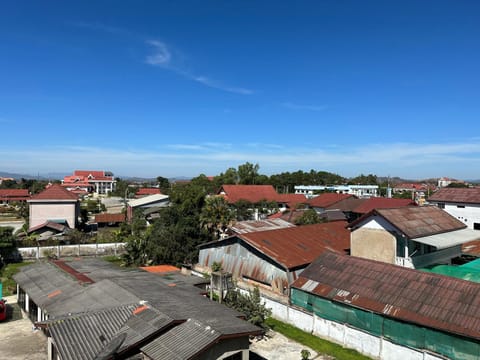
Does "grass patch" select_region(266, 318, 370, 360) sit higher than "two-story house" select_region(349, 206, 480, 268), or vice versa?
"two-story house" select_region(349, 206, 480, 268)

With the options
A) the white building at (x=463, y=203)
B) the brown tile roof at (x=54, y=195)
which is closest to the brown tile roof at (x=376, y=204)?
the white building at (x=463, y=203)

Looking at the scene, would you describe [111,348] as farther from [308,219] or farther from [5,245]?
[308,219]

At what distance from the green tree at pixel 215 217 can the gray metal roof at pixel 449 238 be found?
1694 centimetres

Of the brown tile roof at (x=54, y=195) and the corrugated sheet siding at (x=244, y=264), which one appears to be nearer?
the corrugated sheet siding at (x=244, y=264)

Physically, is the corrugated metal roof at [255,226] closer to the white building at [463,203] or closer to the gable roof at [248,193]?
the white building at [463,203]

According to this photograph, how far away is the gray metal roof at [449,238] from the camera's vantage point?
2133cm

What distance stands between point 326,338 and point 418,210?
45.0 ft

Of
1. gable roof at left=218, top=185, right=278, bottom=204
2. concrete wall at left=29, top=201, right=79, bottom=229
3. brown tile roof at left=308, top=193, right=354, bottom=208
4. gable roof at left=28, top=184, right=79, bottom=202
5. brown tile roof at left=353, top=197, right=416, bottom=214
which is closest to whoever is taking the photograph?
concrete wall at left=29, top=201, right=79, bottom=229

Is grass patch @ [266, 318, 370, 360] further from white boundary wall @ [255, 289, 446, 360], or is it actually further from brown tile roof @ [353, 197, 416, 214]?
brown tile roof @ [353, 197, 416, 214]

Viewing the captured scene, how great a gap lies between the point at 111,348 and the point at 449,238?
21.2 meters

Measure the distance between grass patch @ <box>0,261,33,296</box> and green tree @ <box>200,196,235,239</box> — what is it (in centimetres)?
1457

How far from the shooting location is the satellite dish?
9.96 meters

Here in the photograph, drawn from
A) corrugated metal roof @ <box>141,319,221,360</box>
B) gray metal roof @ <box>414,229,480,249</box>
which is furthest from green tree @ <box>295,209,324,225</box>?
corrugated metal roof @ <box>141,319,221,360</box>

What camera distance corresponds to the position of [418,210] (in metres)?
26.0
